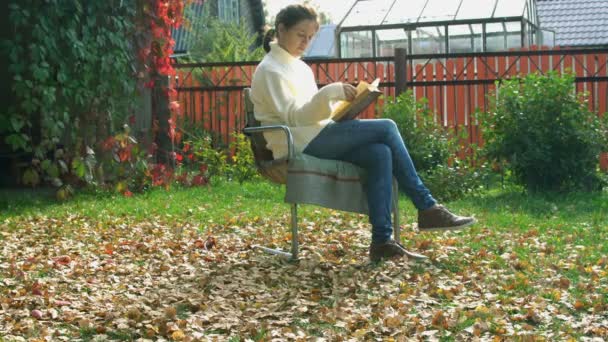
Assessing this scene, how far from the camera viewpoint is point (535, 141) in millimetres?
8328

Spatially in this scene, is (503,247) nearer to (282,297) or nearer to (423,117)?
(282,297)

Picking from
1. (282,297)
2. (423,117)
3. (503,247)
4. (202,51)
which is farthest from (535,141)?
(202,51)

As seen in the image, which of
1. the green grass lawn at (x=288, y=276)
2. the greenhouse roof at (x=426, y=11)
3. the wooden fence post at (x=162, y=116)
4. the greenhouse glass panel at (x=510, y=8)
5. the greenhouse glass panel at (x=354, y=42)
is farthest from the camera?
the greenhouse glass panel at (x=354, y=42)

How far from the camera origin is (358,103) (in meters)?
5.11

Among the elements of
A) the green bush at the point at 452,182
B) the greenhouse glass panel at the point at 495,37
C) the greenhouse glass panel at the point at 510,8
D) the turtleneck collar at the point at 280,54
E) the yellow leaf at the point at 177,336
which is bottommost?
the yellow leaf at the point at 177,336

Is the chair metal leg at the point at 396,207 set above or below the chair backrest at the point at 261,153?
below

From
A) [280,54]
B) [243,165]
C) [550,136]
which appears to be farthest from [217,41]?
[280,54]

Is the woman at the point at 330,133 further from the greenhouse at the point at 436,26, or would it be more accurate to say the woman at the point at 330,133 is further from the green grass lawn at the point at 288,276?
the greenhouse at the point at 436,26

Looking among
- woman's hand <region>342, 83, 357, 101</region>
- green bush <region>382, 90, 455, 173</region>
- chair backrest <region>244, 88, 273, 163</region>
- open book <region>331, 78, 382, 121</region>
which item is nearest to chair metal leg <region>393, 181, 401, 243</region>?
open book <region>331, 78, 382, 121</region>

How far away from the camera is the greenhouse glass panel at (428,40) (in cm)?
1723

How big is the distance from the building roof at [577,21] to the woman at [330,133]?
17.6 m

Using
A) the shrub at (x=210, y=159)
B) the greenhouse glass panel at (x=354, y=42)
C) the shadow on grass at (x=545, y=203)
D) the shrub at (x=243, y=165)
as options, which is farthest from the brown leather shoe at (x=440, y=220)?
the greenhouse glass panel at (x=354, y=42)

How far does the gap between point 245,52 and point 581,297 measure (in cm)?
1335

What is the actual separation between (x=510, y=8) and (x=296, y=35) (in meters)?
12.1
